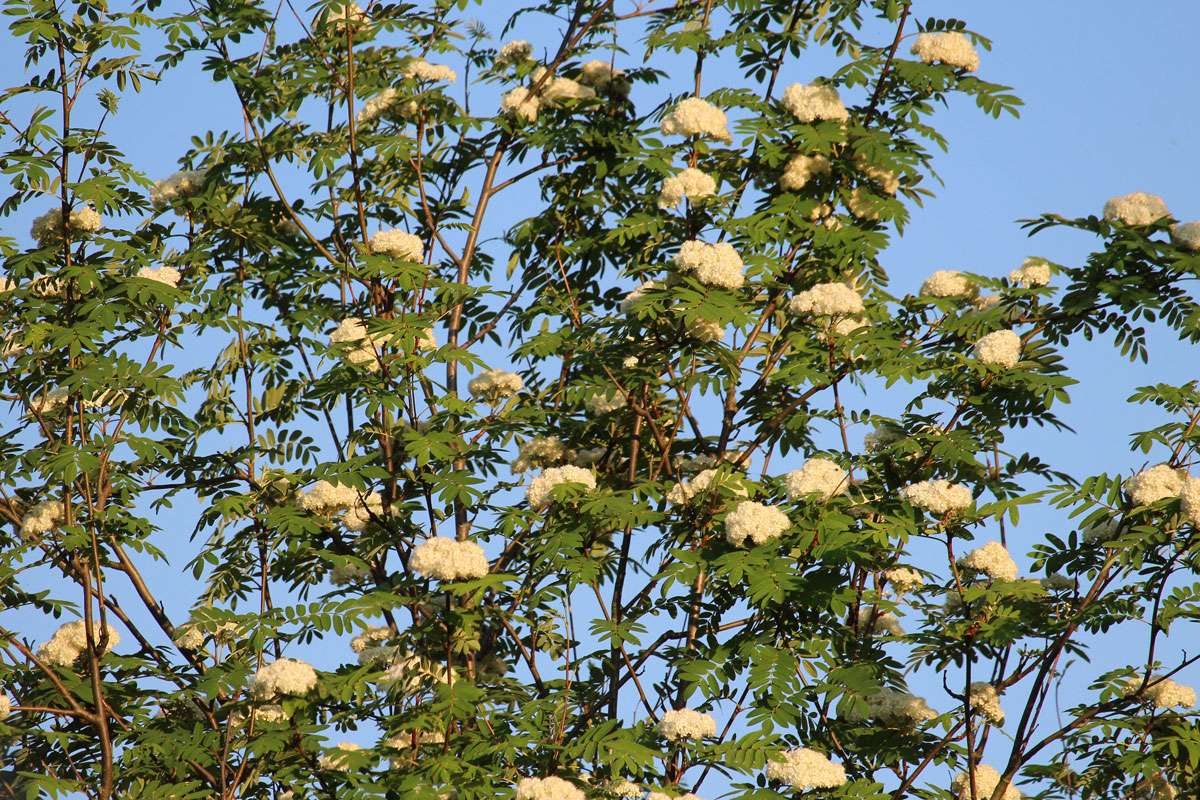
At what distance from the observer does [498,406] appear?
8547 mm

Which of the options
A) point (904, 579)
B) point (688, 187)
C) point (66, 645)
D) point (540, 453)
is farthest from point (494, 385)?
point (66, 645)

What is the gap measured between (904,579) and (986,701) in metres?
0.77

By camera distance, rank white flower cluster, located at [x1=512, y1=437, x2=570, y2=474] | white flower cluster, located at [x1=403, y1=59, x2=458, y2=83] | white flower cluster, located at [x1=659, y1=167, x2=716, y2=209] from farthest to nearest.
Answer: white flower cluster, located at [x1=403, y1=59, x2=458, y2=83] → white flower cluster, located at [x1=512, y1=437, x2=570, y2=474] → white flower cluster, located at [x1=659, y1=167, x2=716, y2=209]

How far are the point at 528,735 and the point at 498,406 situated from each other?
2.20 m

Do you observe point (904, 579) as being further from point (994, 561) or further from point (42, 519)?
point (42, 519)

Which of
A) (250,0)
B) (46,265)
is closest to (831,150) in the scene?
(250,0)

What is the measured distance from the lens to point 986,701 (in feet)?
23.9

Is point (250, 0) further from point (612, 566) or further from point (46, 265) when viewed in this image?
point (612, 566)

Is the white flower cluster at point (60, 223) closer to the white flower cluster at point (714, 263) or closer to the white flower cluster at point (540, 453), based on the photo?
the white flower cluster at point (540, 453)

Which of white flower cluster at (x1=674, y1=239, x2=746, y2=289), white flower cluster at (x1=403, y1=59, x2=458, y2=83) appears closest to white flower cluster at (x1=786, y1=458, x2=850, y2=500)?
white flower cluster at (x1=674, y1=239, x2=746, y2=289)

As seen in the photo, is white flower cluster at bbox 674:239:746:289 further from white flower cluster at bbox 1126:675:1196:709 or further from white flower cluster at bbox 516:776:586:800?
white flower cluster at bbox 1126:675:1196:709

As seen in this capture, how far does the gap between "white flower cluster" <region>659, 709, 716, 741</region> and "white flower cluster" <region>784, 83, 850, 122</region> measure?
3.25 meters

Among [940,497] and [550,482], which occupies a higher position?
[550,482]

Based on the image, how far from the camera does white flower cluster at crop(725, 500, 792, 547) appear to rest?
6914 mm
